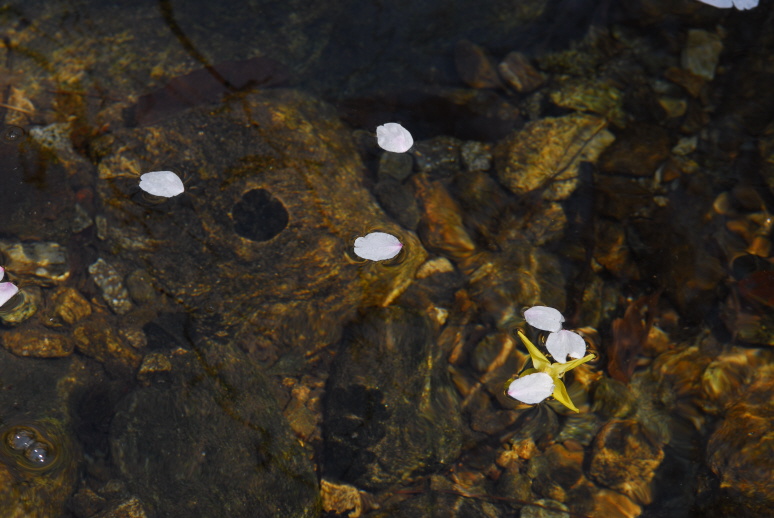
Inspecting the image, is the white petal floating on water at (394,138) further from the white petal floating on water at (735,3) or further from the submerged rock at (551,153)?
the white petal floating on water at (735,3)

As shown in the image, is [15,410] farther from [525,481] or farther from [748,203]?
[748,203]

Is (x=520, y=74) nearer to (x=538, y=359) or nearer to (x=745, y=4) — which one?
(x=745, y=4)

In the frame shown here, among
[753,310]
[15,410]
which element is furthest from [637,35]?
[15,410]

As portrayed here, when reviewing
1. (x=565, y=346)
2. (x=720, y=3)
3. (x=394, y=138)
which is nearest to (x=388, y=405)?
(x=565, y=346)

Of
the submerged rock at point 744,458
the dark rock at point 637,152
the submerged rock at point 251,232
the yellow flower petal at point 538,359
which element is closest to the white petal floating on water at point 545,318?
the yellow flower petal at point 538,359

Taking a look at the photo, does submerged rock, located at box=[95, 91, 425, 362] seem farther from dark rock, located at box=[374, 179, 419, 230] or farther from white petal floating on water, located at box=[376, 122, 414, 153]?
white petal floating on water, located at box=[376, 122, 414, 153]

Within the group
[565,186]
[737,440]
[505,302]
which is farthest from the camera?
[565,186]

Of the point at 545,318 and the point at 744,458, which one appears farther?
the point at 545,318
